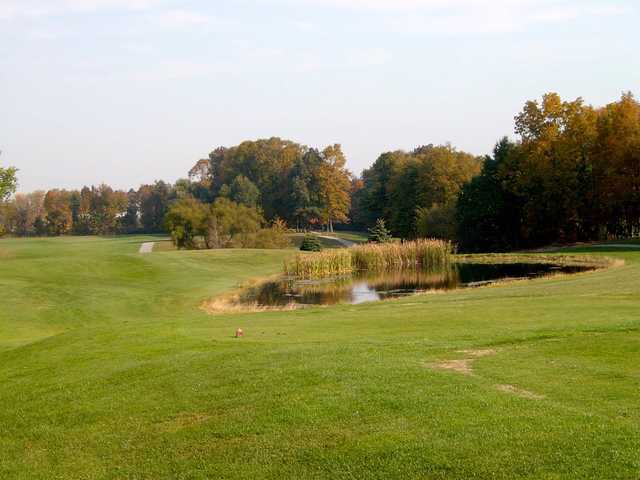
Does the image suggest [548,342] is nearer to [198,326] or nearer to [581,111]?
[198,326]

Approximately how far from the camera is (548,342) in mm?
12820

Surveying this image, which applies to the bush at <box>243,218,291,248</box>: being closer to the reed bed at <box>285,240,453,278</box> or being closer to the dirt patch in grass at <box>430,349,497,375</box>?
the reed bed at <box>285,240,453,278</box>

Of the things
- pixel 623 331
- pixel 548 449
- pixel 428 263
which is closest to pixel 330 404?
pixel 548 449

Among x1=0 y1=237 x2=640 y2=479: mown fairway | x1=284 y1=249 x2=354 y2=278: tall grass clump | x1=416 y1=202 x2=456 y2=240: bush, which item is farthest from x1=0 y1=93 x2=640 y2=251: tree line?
x1=0 y1=237 x2=640 y2=479: mown fairway

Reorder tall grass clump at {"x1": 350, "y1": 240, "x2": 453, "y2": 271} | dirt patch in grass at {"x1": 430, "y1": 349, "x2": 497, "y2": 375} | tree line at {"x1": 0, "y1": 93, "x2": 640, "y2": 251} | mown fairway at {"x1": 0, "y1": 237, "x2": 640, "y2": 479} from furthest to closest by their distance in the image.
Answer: tree line at {"x1": 0, "y1": 93, "x2": 640, "y2": 251}, tall grass clump at {"x1": 350, "y1": 240, "x2": 453, "y2": 271}, dirt patch in grass at {"x1": 430, "y1": 349, "x2": 497, "y2": 375}, mown fairway at {"x1": 0, "y1": 237, "x2": 640, "y2": 479}

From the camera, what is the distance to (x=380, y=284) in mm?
42188

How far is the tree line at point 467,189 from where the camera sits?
61125mm

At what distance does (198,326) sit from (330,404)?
1025 cm

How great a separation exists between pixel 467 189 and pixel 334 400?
2449 inches

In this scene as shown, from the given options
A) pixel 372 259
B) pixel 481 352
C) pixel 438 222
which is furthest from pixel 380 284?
pixel 438 222

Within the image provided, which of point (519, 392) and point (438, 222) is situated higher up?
point (438, 222)

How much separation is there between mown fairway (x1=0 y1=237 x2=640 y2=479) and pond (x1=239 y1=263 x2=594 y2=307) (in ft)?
56.3

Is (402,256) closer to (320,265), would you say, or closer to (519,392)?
(320,265)

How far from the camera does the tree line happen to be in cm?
6112
